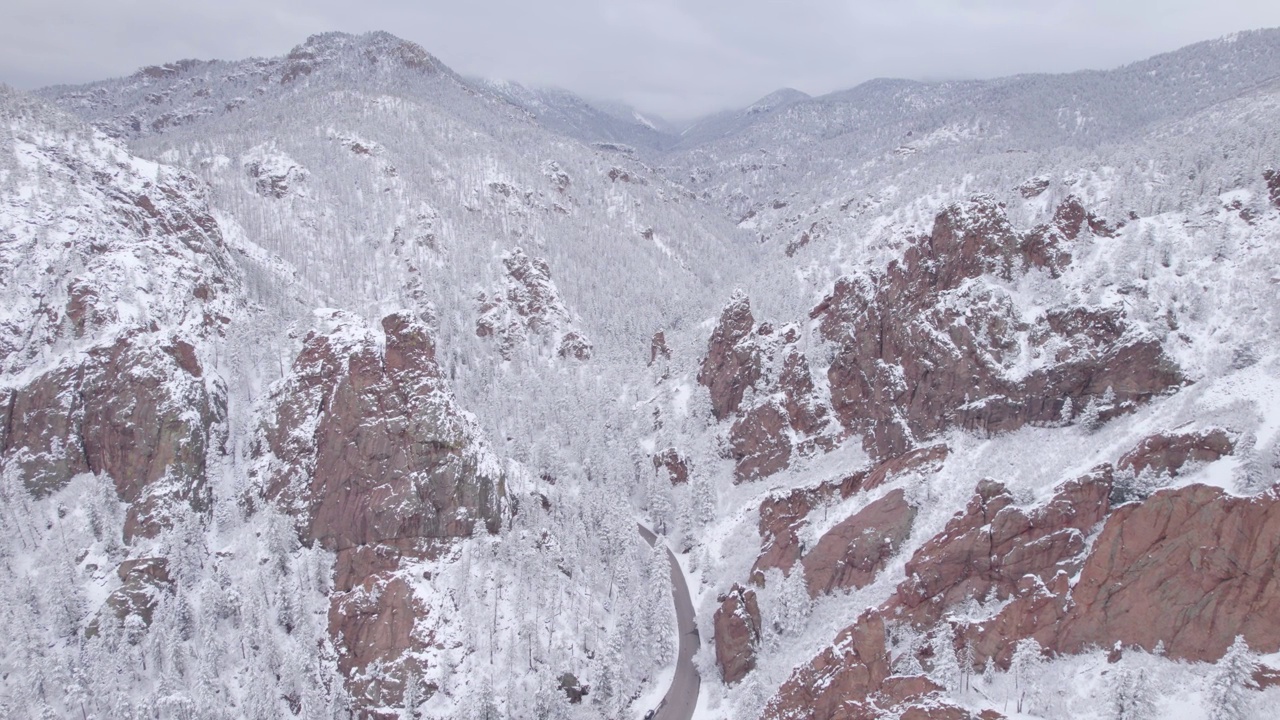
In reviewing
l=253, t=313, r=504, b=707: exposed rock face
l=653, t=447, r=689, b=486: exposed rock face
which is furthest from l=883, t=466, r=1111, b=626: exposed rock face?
l=253, t=313, r=504, b=707: exposed rock face

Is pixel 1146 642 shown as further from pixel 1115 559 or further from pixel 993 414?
pixel 993 414

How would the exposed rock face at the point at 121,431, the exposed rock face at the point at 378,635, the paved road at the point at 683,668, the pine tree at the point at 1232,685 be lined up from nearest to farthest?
the pine tree at the point at 1232,685, the paved road at the point at 683,668, the exposed rock face at the point at 378,635, the exposed rock face at the point at 121,431

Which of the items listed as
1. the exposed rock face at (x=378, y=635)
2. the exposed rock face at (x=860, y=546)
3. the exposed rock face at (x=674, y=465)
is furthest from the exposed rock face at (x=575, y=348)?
the exposed rock face at (x=860, y=546)

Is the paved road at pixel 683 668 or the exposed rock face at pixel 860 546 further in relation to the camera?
the paved road at pixel 683 668

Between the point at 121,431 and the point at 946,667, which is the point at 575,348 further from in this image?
the point at 946,667

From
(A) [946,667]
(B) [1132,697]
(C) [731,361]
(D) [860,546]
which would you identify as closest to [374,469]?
(D) [860,546]

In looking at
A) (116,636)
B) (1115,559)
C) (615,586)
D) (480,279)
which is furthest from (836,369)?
(480,279)

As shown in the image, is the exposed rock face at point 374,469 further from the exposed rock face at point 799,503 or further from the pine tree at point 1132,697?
the pine tree at point 1132,697
